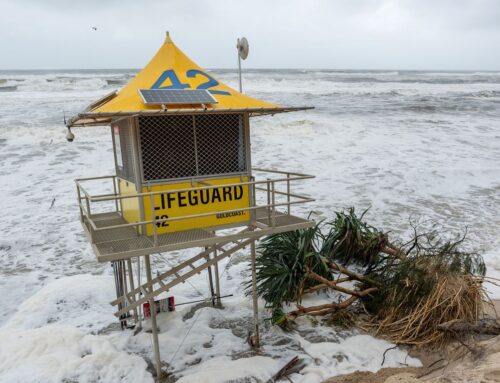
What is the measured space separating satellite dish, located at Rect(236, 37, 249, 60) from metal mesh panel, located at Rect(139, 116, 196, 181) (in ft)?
5.48

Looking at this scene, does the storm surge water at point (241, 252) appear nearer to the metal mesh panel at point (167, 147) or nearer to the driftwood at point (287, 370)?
the driftwood at point (287, 370)

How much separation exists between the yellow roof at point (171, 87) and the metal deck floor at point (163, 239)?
1.60 m

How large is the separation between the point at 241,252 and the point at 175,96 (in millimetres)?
6977

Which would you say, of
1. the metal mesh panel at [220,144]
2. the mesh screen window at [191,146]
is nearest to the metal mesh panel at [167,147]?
the mesh screen window at [191,146]

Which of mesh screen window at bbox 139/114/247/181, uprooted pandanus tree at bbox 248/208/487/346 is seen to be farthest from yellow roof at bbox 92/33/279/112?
uprooted pandanus tree at bbox 248/208/487/346

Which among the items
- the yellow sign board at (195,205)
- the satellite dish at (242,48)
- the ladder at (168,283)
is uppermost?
the satellite dish at (242,48)

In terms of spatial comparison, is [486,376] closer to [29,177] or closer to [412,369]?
[412,369]

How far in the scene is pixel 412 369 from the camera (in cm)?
590

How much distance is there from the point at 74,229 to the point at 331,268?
8.71m

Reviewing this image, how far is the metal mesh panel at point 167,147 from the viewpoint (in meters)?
5.49

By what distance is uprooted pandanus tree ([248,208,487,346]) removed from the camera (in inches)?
257

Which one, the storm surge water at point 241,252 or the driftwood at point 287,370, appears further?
the storm surge water at point 241,252

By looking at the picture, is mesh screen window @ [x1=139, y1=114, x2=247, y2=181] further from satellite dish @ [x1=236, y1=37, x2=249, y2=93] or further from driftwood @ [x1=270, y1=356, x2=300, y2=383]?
driftwood @ [x1=270, y1=356, x2=300, y2=383]

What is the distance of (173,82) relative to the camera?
5.75m
